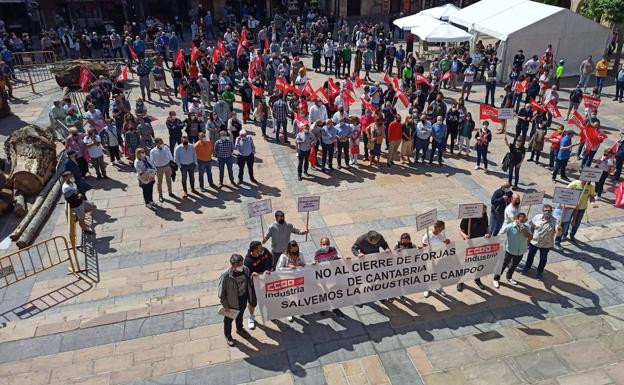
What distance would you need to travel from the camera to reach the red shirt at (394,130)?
47.4 feet

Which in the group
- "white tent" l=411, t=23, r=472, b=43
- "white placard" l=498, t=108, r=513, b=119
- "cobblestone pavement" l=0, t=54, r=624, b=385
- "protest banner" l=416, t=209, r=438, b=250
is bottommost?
"cobblestone pavement" l=0, t=54, r=624, b=385

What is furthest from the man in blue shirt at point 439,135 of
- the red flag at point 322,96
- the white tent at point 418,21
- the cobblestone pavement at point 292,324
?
the white tent at point 418,21

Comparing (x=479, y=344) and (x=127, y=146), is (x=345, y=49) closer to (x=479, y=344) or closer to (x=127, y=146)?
(x=127, y=146)

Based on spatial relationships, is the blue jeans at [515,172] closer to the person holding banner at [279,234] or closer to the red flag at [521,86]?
the red flag at [521,86]

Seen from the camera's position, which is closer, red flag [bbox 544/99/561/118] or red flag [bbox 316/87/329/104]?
red flag [bbox 544/99/561/118]

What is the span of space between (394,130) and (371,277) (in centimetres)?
662

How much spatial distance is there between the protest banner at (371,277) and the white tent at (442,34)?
1577cm

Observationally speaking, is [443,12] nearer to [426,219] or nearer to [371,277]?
[426,219]

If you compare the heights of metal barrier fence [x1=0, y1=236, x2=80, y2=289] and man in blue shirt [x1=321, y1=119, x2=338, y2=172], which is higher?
man in blue shirt [x1=321, y1=119, x2=338, y2=172]

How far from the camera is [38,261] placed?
35.7 feet

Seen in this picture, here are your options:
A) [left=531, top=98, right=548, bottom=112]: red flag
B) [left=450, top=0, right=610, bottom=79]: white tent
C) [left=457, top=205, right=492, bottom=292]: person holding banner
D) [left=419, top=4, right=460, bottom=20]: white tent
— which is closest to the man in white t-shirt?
[left=457, top=205, right=492, bottom=292]: person holding banner

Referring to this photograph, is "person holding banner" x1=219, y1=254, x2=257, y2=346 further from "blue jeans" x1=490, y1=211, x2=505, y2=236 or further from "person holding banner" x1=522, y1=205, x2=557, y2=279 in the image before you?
"blue jeans" x1=490, y1=211, x2=505, y2=236

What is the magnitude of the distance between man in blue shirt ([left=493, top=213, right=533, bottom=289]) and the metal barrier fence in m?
8.23

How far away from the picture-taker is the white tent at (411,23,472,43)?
22922 millimetres
